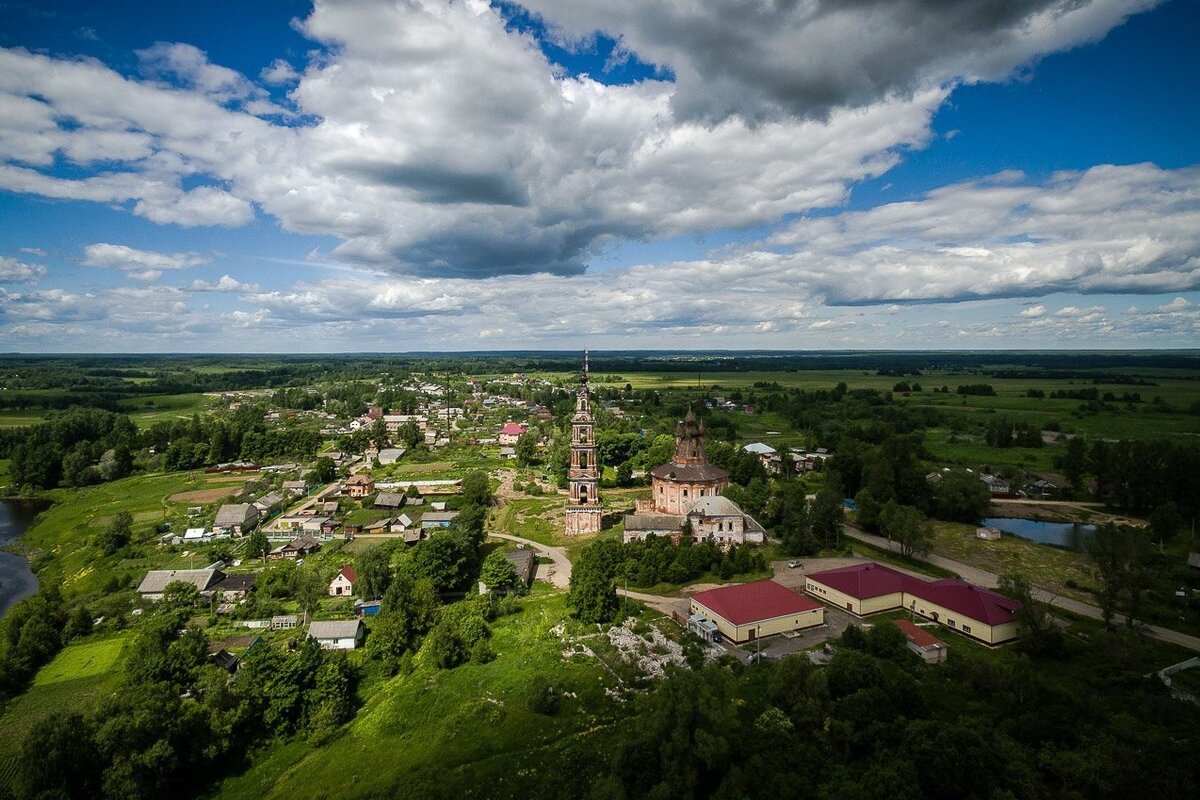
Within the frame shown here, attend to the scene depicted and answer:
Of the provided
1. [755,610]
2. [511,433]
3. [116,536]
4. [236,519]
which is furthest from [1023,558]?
[511,433]

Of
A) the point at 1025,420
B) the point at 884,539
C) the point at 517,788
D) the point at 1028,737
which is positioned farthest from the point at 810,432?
the point at 517,788

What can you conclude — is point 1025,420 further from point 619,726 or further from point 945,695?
point 619,726

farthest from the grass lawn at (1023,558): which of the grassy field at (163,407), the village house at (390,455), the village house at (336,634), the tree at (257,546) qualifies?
the grassy field at (163,407)

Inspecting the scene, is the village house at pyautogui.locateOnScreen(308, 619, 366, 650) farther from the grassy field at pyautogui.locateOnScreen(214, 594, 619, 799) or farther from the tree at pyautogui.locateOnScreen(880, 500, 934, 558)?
the tree at pyautogui.locateOnScreen(880, 500, 934, 558)

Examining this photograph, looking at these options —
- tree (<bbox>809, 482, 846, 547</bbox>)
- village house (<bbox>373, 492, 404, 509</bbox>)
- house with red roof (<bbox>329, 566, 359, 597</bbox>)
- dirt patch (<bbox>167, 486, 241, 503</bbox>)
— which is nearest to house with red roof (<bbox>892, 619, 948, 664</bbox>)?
tree (<bbox>809, 482, 846, 547</bbox>)

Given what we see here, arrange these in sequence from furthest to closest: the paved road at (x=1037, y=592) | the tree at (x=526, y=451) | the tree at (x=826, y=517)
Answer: the tree at (x=526, y=451)
the tree at (x=826, y=517)
the paved road at (x=1037, y=592)

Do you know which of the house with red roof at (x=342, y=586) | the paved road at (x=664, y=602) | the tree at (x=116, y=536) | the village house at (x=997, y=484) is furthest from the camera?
the village house at (x=997, y=484)

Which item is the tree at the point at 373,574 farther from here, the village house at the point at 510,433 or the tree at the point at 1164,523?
the village house at the point at 510,433
